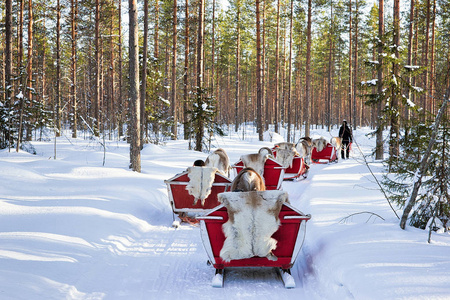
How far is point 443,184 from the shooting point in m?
5.05

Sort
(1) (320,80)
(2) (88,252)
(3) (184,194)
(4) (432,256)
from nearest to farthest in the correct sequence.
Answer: (4) (432,256) < (2) (88,252) < (3) (184,194) < (1) (320,80)

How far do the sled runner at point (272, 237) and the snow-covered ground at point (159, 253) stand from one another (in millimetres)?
268


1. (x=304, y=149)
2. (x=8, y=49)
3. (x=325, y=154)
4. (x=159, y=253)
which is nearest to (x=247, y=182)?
(x=159, y=253)

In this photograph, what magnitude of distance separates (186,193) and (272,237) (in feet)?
10.3

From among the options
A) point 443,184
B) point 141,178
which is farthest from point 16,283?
point 141,178

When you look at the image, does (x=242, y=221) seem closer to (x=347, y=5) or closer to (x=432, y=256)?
(x=432, y=256)

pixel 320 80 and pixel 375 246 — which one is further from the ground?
pixel 320 80

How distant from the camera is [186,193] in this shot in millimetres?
6949

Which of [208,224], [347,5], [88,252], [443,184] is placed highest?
[347,5]

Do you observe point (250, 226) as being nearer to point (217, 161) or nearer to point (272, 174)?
point (217, 161)

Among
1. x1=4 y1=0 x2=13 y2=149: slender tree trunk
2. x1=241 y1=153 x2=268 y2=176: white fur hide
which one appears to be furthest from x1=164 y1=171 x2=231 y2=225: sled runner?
x1=4 y1=0 x2=13 y2=149: slender tree trunk

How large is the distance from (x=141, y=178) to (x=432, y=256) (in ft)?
25.4

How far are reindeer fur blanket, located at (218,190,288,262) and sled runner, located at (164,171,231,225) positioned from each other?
278cm

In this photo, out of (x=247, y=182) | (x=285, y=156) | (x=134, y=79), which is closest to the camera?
(x=247, y=182)
